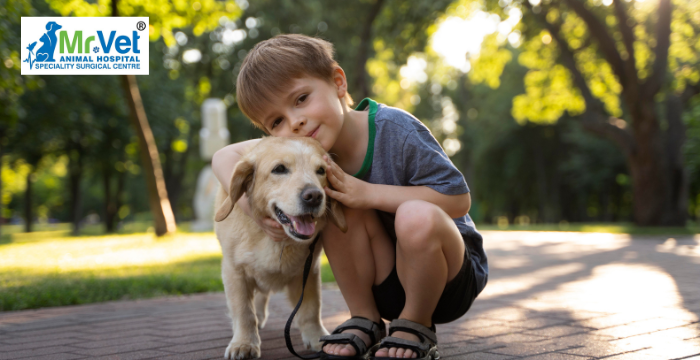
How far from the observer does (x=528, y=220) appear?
4309 cm

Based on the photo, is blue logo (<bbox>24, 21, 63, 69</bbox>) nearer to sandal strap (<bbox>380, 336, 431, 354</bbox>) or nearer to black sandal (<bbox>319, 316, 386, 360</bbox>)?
black sandal (<bbox>319, 316, 386, 360</bbox>)

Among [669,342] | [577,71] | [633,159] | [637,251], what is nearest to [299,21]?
[577,71]

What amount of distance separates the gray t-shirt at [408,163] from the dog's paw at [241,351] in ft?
3.16

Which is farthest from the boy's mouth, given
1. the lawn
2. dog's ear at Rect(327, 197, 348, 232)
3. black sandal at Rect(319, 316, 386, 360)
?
the lawn

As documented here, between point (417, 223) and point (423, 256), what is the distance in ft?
0.56

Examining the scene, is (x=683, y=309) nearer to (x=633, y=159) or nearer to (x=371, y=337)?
(x=371, y=337)

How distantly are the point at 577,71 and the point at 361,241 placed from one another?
1473cm

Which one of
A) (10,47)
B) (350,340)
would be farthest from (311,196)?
(10,47)

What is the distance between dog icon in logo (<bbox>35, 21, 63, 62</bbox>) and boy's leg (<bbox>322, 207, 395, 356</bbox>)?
772 centimetres

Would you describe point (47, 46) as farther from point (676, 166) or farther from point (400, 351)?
point (676, 166)

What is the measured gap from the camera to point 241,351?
2828 millimetres

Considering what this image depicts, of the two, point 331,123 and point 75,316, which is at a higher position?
point 331,123

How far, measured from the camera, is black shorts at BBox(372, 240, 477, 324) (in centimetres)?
284

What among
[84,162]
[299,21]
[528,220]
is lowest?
[528,220]
